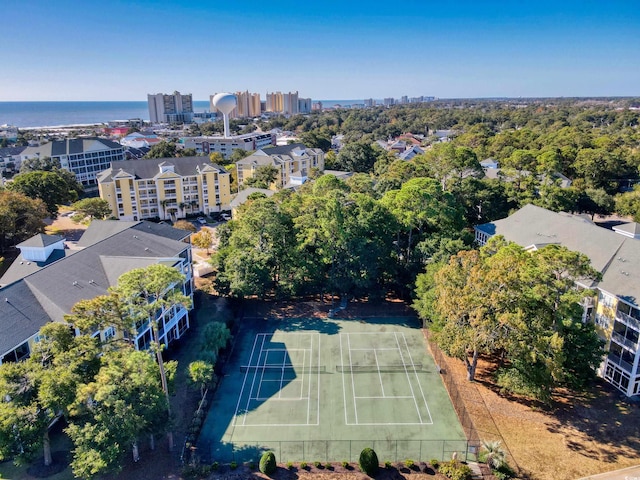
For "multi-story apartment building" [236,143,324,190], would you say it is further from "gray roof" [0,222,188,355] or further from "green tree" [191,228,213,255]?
"gray roof" [0,222,188,355]

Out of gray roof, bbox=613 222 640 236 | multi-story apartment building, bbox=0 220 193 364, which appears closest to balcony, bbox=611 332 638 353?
gray roof, bbox=613 222 640 236

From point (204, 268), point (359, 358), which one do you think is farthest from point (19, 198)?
point (359, 358)

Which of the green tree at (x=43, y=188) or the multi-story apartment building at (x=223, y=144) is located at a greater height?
the multi-story apartment building at (x=223, y=144)

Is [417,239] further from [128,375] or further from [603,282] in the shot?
[128,375]

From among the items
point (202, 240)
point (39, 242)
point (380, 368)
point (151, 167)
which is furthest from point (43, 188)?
point (380, 368)

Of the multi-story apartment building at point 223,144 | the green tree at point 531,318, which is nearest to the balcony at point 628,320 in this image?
the green tree at point 531,318

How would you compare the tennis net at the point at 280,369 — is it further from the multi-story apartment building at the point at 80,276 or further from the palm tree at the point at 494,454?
the palm tree at the point at 494,454
